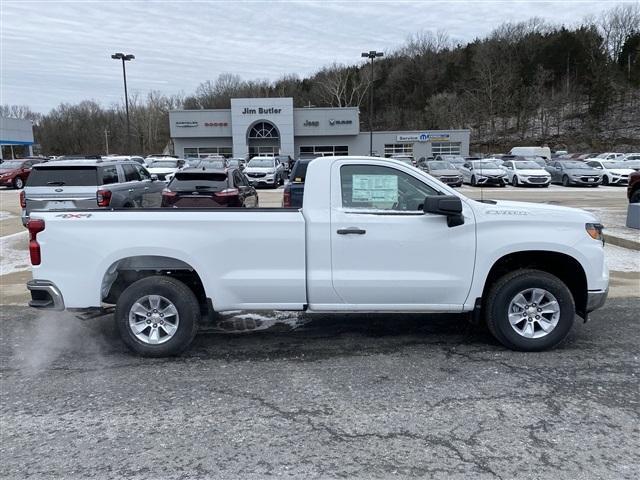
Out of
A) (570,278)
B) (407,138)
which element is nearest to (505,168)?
(570,278)

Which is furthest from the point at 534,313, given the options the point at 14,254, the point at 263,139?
the point at 263,139

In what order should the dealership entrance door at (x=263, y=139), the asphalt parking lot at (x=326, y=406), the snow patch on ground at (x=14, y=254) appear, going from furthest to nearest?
the dealership entrance door at (x=263, y=139) → the snow patch on ground at (x=14, y=254) → the asphalt parking lot at (x=326, y=406)

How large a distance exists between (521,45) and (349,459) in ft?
353

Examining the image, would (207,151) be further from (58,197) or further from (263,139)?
(58,197)

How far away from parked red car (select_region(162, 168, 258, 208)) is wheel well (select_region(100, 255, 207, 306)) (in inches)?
190

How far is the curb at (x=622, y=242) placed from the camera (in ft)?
33.7

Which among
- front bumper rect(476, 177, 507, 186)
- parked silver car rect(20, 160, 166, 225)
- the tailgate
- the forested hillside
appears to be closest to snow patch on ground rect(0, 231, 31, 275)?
parked silver car rect(20, 160, 166, 225)

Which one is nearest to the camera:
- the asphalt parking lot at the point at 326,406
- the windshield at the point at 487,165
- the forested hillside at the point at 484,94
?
the asphalt parking lot at the point at 326,406

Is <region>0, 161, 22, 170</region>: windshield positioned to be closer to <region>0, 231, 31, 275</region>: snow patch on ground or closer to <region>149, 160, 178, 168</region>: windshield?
<region>149, 160, 178, 168</region>: windshield

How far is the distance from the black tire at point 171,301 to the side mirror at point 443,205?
2310mm

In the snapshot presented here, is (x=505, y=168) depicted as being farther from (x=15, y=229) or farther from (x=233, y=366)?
(x=233, y=366)

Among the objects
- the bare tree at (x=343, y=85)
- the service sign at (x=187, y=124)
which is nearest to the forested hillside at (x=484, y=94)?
the bare tree at (x=343, y=85)

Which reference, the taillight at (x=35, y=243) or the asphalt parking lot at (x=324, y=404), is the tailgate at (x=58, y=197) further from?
the taillight at (x=35, y=243)

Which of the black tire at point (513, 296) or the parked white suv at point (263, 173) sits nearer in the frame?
the black tire at point (513, 296)
